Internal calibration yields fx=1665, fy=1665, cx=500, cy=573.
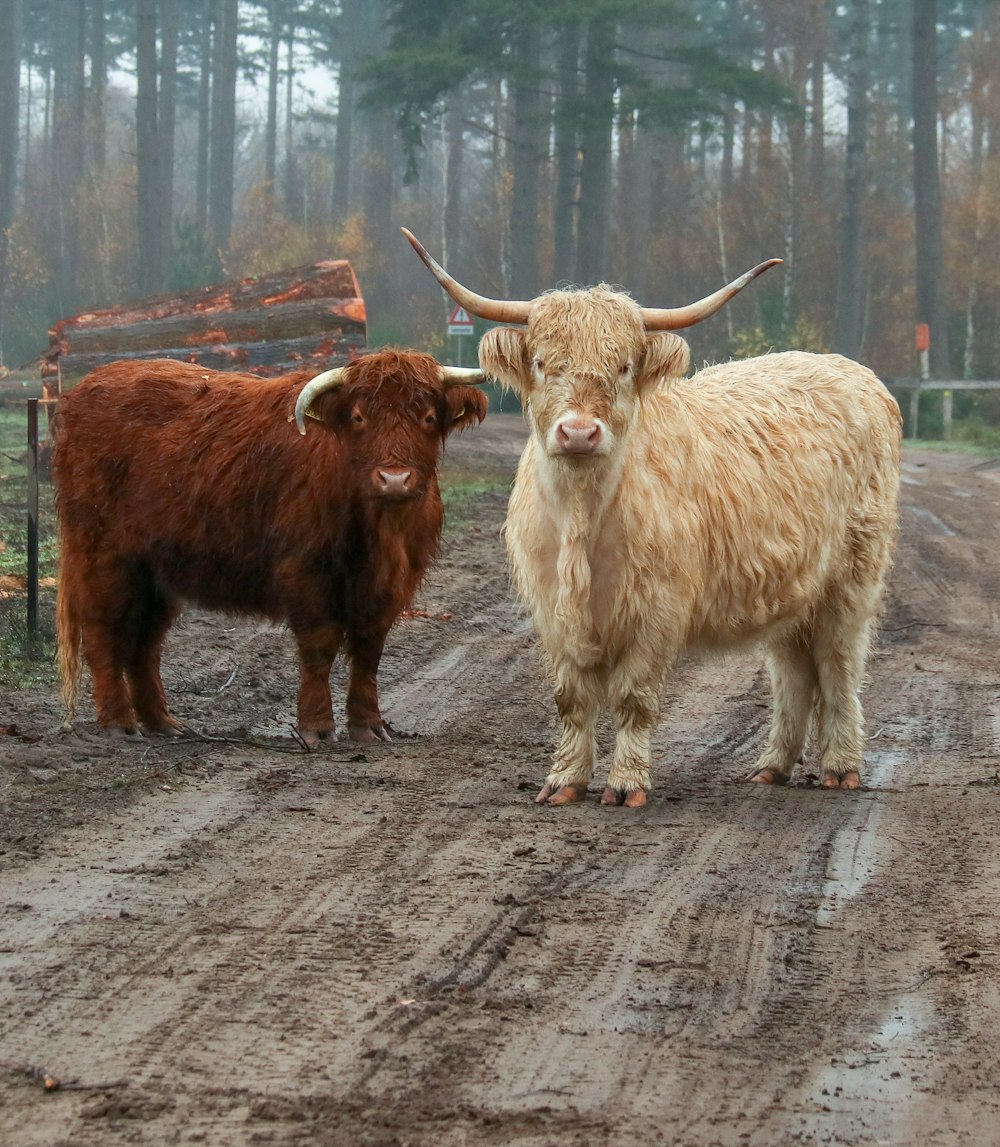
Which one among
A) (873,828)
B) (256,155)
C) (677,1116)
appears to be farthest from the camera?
(256,155)

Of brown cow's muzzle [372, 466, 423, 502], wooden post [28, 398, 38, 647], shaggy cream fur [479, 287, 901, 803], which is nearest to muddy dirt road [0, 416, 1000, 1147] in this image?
shaggy cream fur [479, 287, 901, 803]

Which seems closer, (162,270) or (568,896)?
(568,896)

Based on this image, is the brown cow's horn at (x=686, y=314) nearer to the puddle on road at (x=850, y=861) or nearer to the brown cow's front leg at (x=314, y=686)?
the puddle on road at (x=850, y=861)

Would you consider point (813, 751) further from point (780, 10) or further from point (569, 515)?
point (780, 10)

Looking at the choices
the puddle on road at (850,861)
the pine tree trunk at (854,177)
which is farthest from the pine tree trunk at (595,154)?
the puddle on road at (850,861)

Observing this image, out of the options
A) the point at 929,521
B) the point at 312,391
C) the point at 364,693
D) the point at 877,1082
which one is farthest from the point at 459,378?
the point at 929,521

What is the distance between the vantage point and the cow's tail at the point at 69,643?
22.6 ft

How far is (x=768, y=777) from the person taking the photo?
6.32 metres

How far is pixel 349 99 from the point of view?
47125 millimetres

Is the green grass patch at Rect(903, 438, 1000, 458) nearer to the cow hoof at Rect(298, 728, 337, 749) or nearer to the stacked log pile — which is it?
the stacked log pile

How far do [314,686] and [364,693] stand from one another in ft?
0.73

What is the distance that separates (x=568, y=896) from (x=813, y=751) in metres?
3.14

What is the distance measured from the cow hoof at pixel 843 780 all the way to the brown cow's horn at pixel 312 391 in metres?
2.41

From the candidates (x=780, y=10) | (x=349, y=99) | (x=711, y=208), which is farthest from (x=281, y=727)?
(x=349, y=99)
